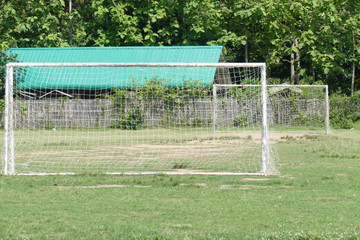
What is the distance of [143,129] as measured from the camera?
24344 millimetres

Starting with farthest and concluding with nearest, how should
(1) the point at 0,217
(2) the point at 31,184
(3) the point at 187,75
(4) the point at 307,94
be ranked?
(4) the point at 307,94 → (3) the point at 187,75 → (2) the point at 31,184 → (1) the point at 0,217

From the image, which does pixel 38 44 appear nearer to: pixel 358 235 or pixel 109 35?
pixel 109 35

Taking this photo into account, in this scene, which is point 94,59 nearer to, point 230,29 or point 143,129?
point 230,29

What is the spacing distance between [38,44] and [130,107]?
19550mm

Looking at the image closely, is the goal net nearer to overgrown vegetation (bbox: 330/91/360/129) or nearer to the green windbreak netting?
the green windbreak netting

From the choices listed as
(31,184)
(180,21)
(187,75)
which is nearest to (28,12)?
(180,21)

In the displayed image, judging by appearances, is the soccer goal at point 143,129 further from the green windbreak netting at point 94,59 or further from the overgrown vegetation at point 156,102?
the green windbreak netting at point 94,59

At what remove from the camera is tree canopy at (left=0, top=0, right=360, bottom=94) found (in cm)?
3934

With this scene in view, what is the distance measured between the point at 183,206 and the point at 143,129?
15877mm

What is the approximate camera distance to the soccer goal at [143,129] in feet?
47.0

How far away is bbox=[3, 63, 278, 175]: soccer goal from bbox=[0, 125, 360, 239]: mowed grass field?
158 cm

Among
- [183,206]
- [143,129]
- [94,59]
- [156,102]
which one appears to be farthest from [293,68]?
[183,206]

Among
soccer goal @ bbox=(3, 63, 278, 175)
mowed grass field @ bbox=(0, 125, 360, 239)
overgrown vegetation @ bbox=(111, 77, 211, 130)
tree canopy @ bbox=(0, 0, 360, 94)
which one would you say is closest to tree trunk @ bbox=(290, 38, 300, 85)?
tree canopy @ bbox=(0, 0, 360, 94)

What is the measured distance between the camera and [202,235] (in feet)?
21.5
